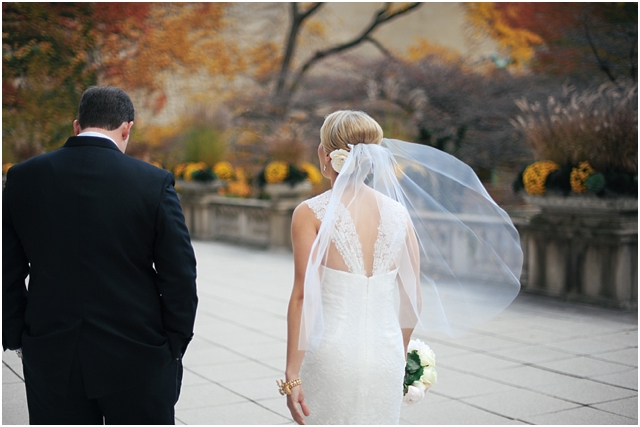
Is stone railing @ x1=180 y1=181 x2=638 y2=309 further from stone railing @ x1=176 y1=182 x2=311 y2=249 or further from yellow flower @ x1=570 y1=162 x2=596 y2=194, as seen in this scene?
stone railing @ x1=176 y1=182 x2=311 y2=249

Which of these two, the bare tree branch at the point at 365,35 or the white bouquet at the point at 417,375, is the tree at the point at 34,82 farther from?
the white bouquet at the point at 417,375

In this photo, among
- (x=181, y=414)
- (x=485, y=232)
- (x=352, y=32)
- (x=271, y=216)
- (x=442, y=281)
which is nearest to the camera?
(x=485, y=232)

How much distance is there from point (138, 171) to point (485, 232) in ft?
5.69

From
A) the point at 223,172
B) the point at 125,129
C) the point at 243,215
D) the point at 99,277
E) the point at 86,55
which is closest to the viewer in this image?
the point at 99,277

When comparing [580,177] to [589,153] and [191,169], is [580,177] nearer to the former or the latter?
[589,153]

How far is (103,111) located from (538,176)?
714 cm

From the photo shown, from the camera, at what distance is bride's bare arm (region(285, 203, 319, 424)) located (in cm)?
298

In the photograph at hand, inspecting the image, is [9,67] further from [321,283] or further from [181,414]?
[321,283]

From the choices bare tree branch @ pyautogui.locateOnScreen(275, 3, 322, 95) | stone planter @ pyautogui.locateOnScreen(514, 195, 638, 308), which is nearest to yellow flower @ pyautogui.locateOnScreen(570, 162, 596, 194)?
stone planter @ pyautogui.locateOnScreen(514, 195, 638, 308)

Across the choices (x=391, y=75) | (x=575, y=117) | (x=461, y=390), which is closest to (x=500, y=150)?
(x=391, y=75)

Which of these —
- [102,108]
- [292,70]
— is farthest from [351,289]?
[292,70]

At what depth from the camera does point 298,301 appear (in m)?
3.03

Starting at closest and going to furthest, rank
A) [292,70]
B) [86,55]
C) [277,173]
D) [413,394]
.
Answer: [413,394]
[277,173]
[86,55]
[292,70]

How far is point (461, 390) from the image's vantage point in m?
5.31
